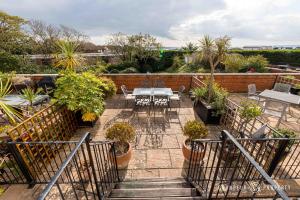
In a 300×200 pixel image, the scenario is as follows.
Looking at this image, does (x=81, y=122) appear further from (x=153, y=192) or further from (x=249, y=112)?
(x=249, y=112)

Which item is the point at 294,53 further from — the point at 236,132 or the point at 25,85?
the point at 25,85

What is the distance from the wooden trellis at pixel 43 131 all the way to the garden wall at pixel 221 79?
3.39m

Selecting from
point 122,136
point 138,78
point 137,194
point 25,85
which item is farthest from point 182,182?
point 25,85

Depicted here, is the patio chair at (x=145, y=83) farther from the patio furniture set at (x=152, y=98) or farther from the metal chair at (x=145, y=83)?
the patio furniture set at (x=152, y=98)

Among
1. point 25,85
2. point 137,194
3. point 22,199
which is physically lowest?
point 22,199

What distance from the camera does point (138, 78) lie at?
279 inches

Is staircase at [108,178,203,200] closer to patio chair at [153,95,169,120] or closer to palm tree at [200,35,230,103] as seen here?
patio chair at [153,95,169,120]

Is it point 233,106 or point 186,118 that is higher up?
point 233,106

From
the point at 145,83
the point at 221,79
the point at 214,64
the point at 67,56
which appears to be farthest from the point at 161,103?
the point at 221,79

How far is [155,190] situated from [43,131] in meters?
2.43

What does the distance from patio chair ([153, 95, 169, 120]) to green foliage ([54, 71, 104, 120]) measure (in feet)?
6.37

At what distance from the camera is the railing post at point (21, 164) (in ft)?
8.11

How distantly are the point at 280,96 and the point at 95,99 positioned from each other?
5.13m

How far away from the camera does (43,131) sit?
3.08 metres
